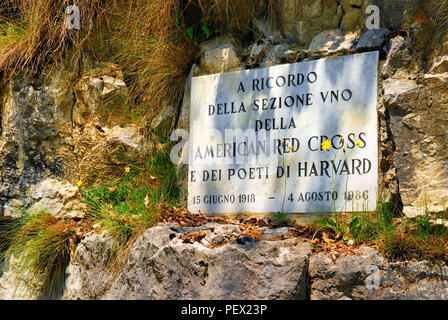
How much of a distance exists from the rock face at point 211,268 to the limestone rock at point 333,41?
154cm

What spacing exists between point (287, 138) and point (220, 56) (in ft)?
3.22

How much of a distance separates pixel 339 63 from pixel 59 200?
2.69m

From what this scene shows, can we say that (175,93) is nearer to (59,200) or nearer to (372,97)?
(59,200)

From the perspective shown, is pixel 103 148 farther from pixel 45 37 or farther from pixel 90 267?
pixel 45 37

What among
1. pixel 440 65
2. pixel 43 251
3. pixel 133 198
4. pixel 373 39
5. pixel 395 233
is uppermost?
pixel 373 39

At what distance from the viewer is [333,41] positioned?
14.4 feet

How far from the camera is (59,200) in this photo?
5109 millimetres

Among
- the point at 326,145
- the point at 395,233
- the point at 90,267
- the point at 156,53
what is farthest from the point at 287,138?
the point at 90,267

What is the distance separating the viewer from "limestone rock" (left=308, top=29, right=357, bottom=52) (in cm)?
432

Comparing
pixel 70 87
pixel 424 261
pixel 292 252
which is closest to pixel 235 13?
pixel 70 87

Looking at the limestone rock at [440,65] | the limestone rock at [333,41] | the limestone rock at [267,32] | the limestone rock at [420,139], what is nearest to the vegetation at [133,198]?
the limestone rock at [267,32]

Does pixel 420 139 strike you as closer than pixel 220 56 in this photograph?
Yes

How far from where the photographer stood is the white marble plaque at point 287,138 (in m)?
4.05

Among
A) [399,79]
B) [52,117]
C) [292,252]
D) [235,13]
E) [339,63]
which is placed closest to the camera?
[292,252]
